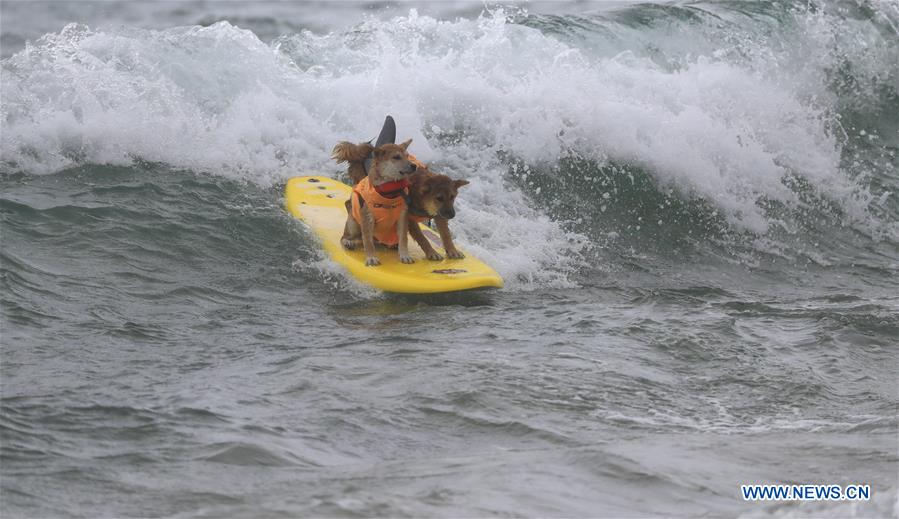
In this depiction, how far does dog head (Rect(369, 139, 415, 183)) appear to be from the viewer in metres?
7.12

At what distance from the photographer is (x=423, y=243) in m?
7.53

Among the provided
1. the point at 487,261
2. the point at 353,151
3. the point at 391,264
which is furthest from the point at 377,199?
the point at 487,261

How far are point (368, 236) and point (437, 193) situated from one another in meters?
0.74

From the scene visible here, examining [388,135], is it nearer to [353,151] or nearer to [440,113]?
[353,151]

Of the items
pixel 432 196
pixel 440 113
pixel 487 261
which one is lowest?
pixel 487 261

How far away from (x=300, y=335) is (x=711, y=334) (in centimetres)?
242

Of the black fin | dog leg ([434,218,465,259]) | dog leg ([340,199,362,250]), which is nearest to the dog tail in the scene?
the black fin

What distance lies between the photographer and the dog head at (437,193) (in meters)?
6.99

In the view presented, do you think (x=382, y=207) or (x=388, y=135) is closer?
(x=382, y=207)

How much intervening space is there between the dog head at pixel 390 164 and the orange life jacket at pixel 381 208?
14 centimetres

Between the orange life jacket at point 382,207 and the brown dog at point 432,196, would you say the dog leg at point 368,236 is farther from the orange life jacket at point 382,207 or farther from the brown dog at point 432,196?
the brown dog at point 432,196

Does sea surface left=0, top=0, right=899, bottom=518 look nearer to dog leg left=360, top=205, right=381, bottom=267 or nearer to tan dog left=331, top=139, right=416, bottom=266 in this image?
dog leg left=360, top=205, right=381, bottom=267

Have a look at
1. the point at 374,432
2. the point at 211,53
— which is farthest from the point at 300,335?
the point at 211,53

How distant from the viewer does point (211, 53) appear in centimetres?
1067
